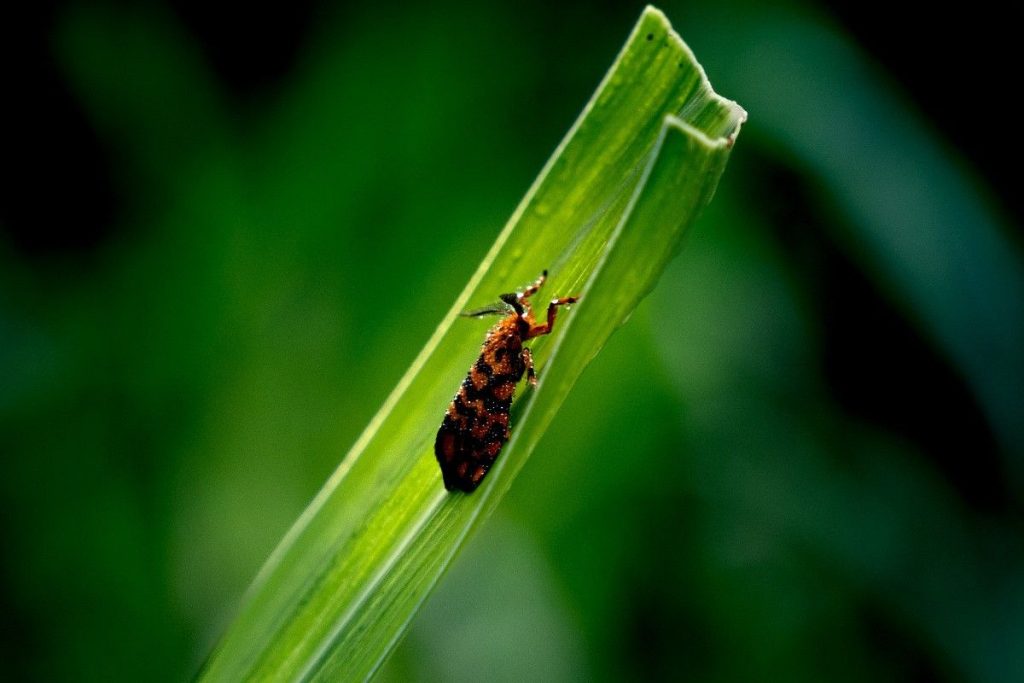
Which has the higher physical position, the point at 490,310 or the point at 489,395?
the point at 490,310

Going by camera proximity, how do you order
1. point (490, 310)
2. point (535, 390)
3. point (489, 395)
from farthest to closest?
1. point (489, 395)
2. point (490, 310)
3. point (535, 390)

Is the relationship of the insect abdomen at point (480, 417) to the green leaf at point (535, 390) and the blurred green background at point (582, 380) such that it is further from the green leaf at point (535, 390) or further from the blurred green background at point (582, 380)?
the blurred green background at point (582, 380)

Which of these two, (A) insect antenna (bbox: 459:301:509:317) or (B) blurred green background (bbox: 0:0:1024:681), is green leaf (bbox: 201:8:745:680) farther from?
(B) blurred green background (bbox: 0:0:1024:681)

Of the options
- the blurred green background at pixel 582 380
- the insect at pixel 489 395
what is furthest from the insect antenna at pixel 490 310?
the blurred green background at pixel 582 380

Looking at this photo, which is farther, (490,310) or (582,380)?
(582,380)

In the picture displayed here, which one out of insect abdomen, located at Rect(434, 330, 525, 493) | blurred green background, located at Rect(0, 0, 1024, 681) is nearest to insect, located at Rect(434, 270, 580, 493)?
insect abdomen, located at Rect(434, 330, 525, 493)

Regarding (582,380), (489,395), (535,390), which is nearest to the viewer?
(535,390)

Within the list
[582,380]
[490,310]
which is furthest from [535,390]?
[582,380]

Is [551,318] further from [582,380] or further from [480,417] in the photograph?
[582,380]
